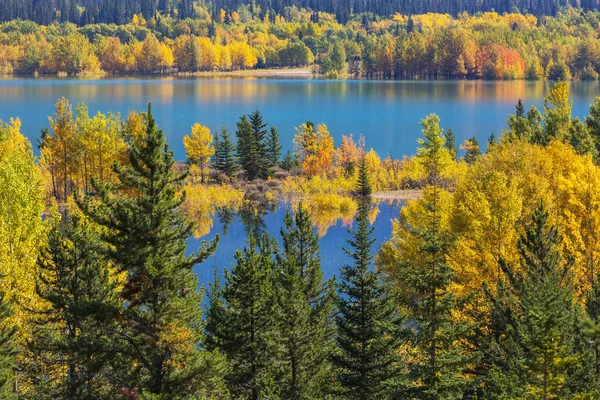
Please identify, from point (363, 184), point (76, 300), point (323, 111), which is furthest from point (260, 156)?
point (323, 111)

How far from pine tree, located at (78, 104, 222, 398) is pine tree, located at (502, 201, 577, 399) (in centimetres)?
908

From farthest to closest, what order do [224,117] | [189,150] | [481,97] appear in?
[481,97], [224,117], [189,150]

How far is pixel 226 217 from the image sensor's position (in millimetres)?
75875

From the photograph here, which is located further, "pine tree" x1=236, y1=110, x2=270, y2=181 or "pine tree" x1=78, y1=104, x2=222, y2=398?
"pine tree" x1=236, y1=110, x2=270, y2=181

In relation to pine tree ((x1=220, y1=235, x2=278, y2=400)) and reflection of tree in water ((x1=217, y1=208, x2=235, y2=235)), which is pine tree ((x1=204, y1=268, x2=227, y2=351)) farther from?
reflection of tree in water ((x1=217, y1=208, x2=235, y2=235))

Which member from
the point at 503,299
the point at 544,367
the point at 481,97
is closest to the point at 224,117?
the point at 481,97

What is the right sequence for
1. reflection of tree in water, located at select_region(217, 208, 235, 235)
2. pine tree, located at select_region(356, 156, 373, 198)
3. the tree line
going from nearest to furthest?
the tree line < reflection of tree in water, located at select_region(217, 208, 235, 235) < pine tree, located at select_region(356, 156, 373, 198)

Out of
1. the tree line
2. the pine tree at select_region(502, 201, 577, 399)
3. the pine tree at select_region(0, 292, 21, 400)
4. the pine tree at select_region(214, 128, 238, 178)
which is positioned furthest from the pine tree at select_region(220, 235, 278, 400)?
the pine tree at select_region(214, 128, 238, 178)

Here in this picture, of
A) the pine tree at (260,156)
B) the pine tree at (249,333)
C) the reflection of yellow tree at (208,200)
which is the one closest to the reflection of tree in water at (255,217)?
the reflection of yellow tree at (208,200)

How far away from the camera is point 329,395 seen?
92.2 ft

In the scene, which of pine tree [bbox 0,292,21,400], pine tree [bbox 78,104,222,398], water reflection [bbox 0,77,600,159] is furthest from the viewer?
water reflection [bbox 0,77,600,159]

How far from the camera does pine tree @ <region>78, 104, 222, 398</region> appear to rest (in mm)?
21281

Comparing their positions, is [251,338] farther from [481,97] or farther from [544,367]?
[481,97]

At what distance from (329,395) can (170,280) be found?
9502 mm
